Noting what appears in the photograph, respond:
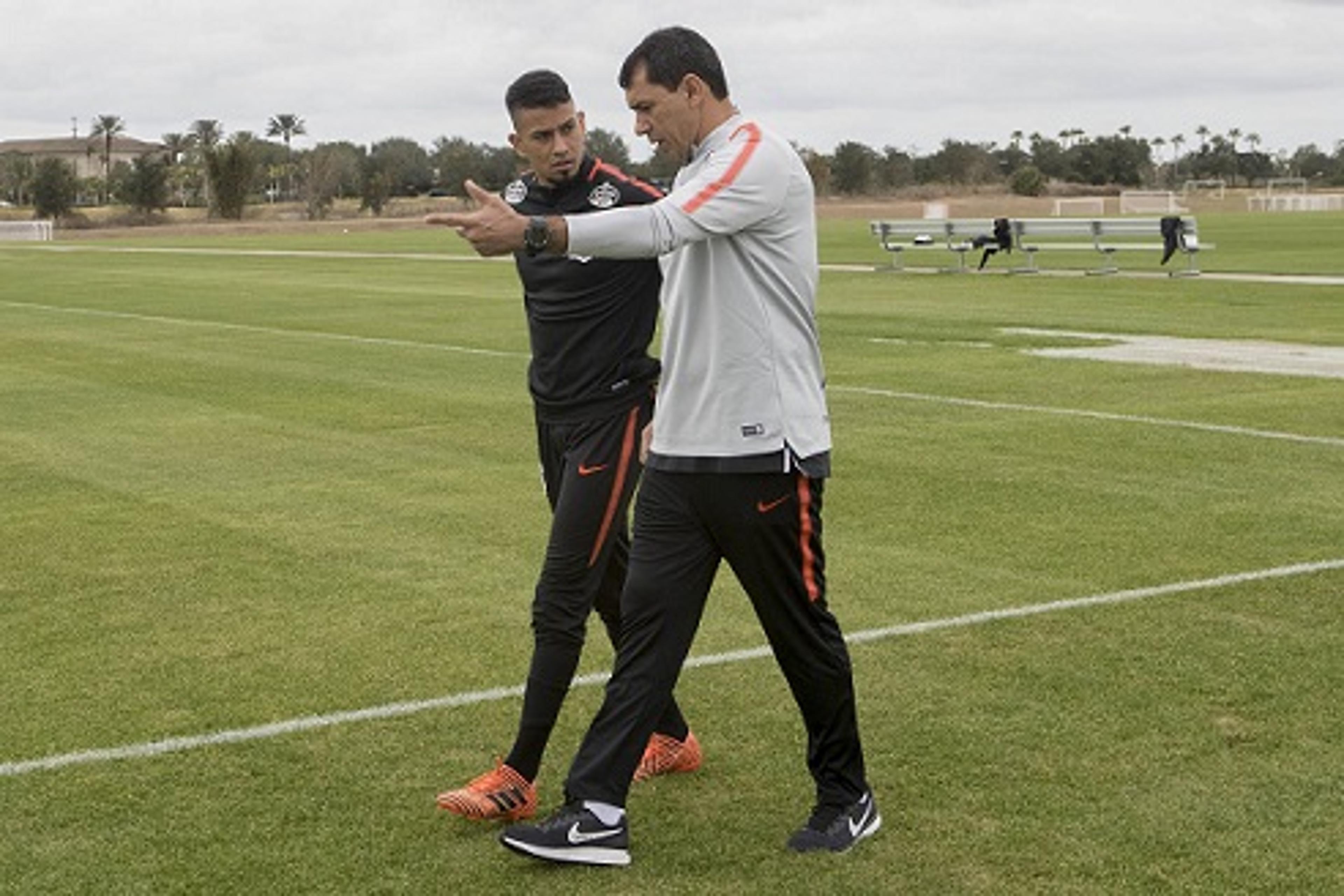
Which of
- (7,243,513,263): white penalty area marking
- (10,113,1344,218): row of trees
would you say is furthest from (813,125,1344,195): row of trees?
(7,243,513,263): white penalty area marking

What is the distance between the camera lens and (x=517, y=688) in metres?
7.75

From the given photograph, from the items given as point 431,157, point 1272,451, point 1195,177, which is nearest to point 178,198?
point 431,157

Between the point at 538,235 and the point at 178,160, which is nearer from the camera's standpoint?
the point at 538,235

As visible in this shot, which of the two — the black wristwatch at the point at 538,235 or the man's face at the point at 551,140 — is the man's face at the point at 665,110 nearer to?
the black wristwatch at the point at 538,235

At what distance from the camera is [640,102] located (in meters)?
5.63

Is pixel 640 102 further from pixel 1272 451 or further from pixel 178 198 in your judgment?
pixel 178 198

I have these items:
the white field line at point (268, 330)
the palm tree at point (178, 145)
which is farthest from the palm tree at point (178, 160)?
the white field line at point (268, 330)

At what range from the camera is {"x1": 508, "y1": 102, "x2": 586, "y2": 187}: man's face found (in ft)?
20.9

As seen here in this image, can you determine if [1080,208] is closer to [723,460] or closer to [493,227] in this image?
[723,460]

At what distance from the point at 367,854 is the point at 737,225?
198 centimetres

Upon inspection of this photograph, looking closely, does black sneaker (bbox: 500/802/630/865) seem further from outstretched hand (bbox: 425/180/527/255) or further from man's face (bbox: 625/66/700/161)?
man's face (bbox: 625/66/700/161)

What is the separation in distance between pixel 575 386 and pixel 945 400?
10.2m

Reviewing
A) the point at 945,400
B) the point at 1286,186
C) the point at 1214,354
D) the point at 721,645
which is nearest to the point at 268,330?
the point at 1214,354

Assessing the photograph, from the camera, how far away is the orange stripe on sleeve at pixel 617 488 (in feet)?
21.1
